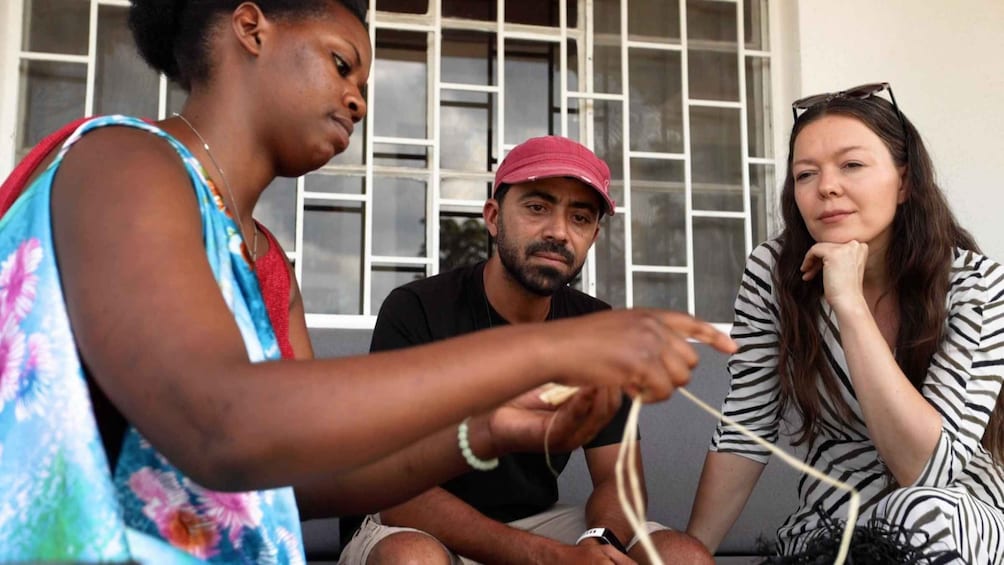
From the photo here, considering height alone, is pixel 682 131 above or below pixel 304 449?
above

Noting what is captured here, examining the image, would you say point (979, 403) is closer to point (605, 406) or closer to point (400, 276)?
point (605, 406)

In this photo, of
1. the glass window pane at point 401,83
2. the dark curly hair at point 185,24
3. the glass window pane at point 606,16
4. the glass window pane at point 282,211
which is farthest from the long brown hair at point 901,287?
the glass window pane at point 282,211

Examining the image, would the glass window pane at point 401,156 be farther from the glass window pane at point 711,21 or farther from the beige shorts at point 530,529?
the beige shorts at point 530,529

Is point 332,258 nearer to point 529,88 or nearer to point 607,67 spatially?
Result: point 529,88

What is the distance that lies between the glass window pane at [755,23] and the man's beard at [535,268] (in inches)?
84.3

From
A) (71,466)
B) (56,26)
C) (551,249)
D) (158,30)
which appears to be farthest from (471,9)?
(71,466)

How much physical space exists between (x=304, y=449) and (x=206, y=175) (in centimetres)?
48

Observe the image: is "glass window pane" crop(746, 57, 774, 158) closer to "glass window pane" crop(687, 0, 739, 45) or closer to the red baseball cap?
"glass window pane" crop(687, 0, 739, 45)

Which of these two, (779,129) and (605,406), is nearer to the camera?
(605,406)

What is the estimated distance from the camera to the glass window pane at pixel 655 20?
4422 millimetres

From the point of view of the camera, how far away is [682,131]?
14.5 feet

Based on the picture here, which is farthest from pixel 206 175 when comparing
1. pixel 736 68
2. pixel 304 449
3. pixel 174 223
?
pixel 736 68

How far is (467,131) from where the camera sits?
4.36 meters

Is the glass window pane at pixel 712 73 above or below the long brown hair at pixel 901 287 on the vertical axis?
above
